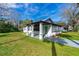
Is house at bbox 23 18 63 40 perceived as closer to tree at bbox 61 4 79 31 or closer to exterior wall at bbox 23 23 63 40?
exterior wall at bbox 23 23 63 40

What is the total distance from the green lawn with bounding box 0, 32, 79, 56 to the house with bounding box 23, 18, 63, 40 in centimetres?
6

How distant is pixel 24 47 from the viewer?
118 inches

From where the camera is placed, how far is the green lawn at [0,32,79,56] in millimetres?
2986

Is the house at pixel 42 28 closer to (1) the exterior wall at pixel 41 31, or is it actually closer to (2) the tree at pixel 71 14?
(1) the exterior wall at pixel 41 31

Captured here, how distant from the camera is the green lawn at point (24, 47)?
299 cm

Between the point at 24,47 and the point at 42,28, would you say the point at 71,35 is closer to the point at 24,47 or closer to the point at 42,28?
the point at 42,28

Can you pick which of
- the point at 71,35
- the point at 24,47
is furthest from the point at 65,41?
the point at 24,47

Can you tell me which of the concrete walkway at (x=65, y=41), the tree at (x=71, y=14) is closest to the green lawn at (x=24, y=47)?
the concrete walkway at (x=65, y=41)

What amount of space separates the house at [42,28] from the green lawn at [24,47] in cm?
6

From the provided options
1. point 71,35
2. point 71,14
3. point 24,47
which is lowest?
point 24,47

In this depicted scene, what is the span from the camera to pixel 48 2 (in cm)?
298

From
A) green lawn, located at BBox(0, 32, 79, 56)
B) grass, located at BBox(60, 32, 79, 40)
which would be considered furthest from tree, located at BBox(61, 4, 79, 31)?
green lawn, located at BBox(0, 32, 79, 56)

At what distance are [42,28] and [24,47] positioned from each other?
0.90ft

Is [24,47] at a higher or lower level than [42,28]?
lower
